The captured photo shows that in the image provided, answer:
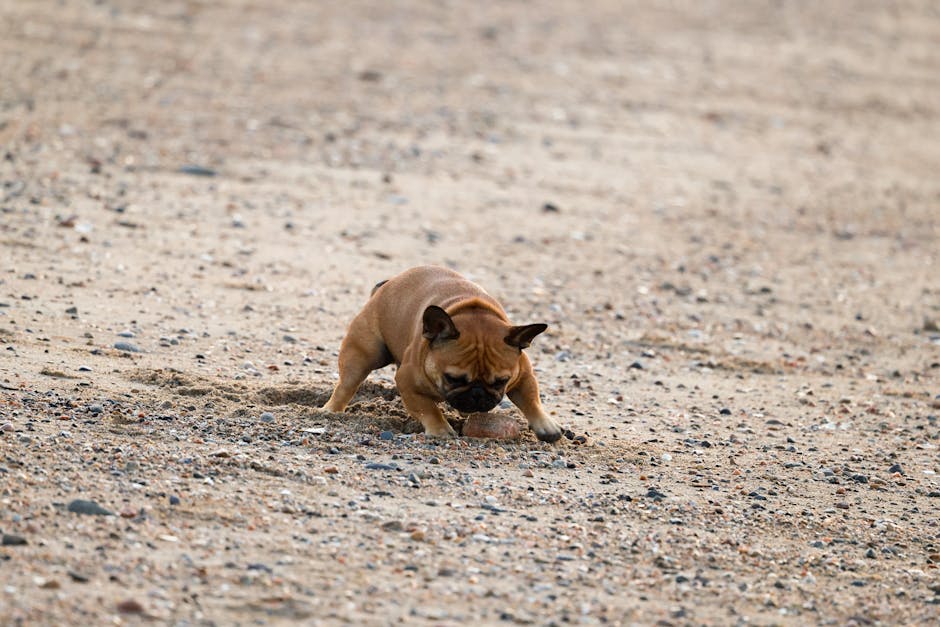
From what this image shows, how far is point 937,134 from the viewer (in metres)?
18.0

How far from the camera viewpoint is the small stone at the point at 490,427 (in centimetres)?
714

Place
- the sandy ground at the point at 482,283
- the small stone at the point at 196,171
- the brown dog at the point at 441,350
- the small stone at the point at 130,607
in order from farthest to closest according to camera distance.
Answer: the small stone at the point at 196,171 < the brown dog at the point at 441,350 < the sandy ground at the point at 482,283 < the small stone at the point at 130,607

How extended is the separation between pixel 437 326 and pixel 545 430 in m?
0.88

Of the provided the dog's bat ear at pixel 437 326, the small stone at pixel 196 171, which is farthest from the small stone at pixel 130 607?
the small stone at pixel 196 171

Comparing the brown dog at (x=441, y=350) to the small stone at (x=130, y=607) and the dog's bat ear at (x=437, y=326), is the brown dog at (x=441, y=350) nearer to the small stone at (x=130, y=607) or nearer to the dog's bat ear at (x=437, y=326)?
the dog's bat ear at (x=437, y=326)

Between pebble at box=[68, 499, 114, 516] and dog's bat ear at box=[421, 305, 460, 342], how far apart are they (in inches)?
72.8

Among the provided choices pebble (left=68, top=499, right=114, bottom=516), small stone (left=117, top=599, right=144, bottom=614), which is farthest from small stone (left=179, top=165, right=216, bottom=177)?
small stone (left=117, top=599, right=144, bottom=614)

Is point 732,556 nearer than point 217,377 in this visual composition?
Yes

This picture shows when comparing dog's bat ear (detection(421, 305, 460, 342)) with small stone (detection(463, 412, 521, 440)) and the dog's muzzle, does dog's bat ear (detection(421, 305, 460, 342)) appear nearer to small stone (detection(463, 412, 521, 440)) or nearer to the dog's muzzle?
the dog's muzzle

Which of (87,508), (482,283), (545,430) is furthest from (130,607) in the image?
(482,283)

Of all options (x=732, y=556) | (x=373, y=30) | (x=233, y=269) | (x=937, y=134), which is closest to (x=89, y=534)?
(x=732, y=556)

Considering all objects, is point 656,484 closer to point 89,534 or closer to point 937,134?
point 89,534

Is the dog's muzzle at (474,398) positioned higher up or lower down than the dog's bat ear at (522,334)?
lower down

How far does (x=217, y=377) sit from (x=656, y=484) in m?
2.62
